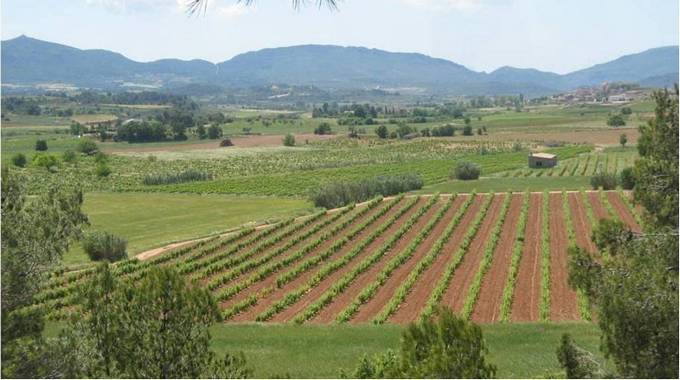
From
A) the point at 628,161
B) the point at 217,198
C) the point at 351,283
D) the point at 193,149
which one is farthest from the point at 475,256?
the point at 193,149

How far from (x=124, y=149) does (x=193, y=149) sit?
12.0 metres

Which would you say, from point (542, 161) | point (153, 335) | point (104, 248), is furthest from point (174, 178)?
point (153, 335)

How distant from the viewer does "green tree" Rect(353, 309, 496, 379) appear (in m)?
6.66

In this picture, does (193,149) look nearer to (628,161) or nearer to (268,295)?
(628,161)

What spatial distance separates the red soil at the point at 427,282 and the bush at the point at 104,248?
16.4 metres

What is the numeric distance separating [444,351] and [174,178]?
237ft

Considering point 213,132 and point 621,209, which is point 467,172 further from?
point 213,132

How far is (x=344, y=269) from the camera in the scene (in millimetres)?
31219

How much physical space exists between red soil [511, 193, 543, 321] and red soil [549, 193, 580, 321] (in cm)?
58

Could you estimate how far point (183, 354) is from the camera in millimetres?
7906

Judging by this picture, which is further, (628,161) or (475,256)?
(628,161)

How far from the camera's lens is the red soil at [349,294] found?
23944mm

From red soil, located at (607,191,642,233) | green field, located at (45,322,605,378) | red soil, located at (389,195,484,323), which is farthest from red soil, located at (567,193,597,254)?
green field, located at (45,322,605,378)

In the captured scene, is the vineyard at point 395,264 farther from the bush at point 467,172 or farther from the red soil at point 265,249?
the bush at point 467,172
